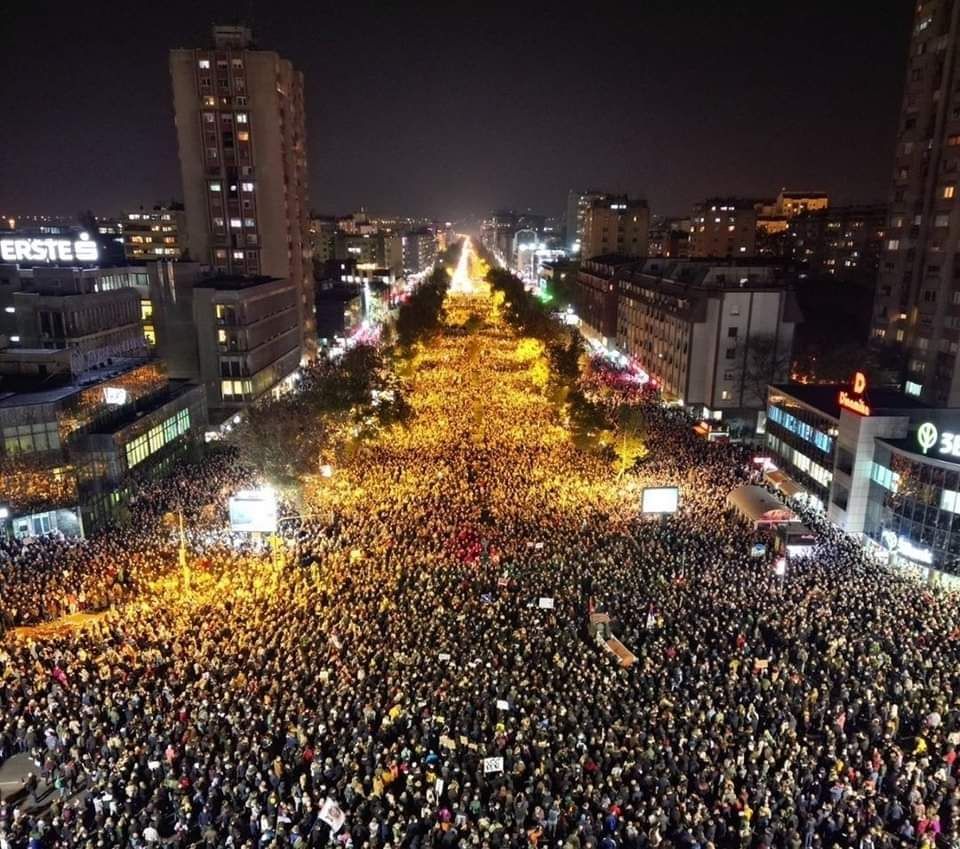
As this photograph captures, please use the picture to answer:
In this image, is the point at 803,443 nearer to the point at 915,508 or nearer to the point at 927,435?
the point at 915,508

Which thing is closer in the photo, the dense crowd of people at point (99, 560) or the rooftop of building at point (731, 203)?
the dense crowd of people at point (99, 560)

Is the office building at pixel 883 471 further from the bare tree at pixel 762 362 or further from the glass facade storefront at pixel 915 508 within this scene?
the bare tree at pixel 762 362

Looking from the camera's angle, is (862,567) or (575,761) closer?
(575,761)

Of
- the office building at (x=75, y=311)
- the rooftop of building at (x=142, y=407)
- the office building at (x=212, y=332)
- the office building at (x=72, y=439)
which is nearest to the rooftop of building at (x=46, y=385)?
the office building at (x=72, y=439)

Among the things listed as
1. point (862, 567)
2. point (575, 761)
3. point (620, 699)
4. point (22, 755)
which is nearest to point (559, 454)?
point (862, 567)

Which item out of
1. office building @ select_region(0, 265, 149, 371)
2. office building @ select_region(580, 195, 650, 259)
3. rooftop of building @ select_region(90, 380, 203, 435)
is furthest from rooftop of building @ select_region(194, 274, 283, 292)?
office building @ select_region(580, 195, 650, 259)

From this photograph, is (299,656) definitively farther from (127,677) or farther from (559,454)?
(559,454)
